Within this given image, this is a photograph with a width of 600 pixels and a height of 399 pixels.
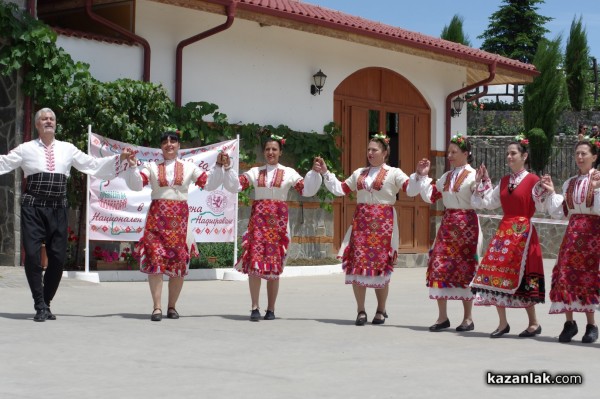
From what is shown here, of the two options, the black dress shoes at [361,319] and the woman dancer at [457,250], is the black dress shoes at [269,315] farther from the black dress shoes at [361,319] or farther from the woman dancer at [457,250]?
the woman dancer at [457,250]

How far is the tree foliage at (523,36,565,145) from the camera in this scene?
27.1 metres

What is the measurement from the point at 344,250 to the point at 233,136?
620 centimetres

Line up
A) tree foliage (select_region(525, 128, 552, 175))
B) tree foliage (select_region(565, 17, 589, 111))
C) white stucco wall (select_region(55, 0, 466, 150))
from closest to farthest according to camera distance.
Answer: white stucco wall (select_region(55, 0, 466, 150)) → tree foliage (select_region(525, 128, 552, 175)) → tree foliage (select_region(565, 17, 589, 111))

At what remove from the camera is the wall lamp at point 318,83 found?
17.4 metres

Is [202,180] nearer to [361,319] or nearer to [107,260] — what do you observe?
[361,319]

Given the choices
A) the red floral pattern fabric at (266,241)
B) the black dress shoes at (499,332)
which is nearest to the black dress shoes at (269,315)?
the red floral pattern fabric at (266,241)

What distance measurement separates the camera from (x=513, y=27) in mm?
46594

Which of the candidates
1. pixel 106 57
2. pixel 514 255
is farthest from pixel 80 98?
pixel 514 255

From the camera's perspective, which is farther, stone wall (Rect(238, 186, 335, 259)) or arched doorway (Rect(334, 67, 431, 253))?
arched doorway (Rect(334, 67, 431, 253))

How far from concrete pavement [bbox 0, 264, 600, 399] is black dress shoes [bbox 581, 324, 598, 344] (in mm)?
76

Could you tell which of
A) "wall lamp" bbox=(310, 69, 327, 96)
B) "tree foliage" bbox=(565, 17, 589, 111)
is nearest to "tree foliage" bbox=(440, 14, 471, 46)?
"tree foliage" bbox=(565, 17, 589, 111)

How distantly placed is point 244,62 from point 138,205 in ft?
11.4

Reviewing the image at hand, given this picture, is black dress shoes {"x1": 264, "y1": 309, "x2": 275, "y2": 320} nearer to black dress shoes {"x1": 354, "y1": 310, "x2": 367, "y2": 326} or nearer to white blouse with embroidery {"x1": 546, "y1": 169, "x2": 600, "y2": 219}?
black dress shoes {"x1": 354, "y1": 310, "x2": 367, "y2": 326}

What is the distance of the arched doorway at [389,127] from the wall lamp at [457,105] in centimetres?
62
